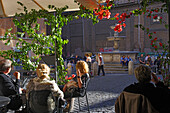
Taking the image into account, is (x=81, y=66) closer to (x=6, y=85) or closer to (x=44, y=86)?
(x=44, y=86)

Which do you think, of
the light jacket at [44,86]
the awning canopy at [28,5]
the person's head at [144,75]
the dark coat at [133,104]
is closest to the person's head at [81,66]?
the light jacket at [44,86]

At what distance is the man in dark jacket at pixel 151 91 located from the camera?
79.7 inches

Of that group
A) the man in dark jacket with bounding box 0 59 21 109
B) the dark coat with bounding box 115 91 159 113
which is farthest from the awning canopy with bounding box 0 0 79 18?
the dark coat with bounding box 115 91 159 113

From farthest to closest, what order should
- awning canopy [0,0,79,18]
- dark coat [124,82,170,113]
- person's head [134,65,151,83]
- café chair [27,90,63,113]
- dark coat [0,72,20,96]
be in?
1. awning canopy [0,0,79,18]
2. dark coat [0,72,20,96]
3. café chair [27,90,63,113]
4. person's head [134,65,151,83]
5. dark coat [124,82,170,113]

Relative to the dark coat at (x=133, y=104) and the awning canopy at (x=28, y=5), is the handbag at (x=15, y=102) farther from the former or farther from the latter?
the awning canopy at (x=28, y=5)

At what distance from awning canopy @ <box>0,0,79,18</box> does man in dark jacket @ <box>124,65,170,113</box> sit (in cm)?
258

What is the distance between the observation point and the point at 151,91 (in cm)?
208

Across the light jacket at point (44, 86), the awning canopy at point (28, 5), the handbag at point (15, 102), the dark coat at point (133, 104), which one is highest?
the awning canopy at point (28, 5)

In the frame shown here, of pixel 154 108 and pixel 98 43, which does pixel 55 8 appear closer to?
pixel 154 108

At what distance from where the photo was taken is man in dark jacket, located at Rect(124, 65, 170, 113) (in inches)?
79.7

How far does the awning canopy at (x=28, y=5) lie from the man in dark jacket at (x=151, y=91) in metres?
2.58

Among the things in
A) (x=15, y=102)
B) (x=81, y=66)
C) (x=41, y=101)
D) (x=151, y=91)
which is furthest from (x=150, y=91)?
(x=15, y=102)

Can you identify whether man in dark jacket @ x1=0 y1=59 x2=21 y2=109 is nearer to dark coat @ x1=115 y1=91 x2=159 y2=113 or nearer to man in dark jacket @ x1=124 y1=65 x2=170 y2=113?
dark coat @ x1=115 y1=91 x2=159 y2=113

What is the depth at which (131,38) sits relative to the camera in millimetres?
26469
